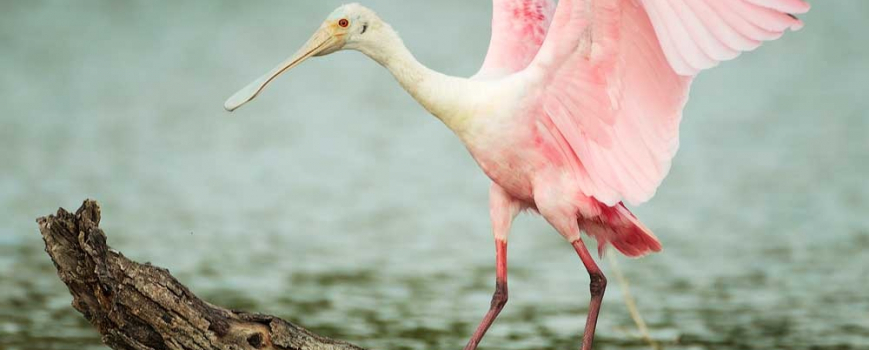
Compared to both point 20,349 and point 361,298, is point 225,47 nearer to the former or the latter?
point 361,298

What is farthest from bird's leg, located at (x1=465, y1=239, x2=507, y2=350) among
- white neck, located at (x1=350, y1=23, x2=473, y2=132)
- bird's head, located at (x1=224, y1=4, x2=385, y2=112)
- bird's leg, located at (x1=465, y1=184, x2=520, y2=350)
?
bird's head, located at (x1=224, y1=4, x2=385, y2=112)

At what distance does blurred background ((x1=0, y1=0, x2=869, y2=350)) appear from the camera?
1048 centimetres

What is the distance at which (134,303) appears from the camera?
5754 millimetres

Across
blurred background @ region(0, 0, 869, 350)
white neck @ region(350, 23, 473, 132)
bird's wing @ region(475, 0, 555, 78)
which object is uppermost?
blurred background @ region(0, 0, 869, 350)

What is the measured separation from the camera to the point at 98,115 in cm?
1805

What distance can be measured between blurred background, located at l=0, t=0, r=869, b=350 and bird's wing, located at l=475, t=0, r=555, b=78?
8.42 feet

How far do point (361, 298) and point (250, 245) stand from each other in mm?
2191

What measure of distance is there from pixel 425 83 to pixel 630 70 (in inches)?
36.4

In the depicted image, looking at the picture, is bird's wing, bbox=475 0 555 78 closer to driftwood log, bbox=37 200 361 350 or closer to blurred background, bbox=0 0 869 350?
driftwood log, bbox=37 200 361 350

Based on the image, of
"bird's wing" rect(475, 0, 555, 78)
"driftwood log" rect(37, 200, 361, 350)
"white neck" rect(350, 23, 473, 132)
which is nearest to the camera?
"driftwood log" rect(37, 200, 361, 350)

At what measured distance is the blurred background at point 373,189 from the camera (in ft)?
34.4

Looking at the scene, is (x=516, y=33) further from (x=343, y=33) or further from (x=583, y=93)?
(x=343, y=33)

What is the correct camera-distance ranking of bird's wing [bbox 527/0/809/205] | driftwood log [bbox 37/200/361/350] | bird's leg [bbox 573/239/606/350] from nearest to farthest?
driftwood log [bbox 37/200/361/350]
bird's wing [bbox 527/0/809/205]
bird's leg [bbox 573/239/606/350]

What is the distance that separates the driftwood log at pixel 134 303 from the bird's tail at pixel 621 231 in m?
1.83
